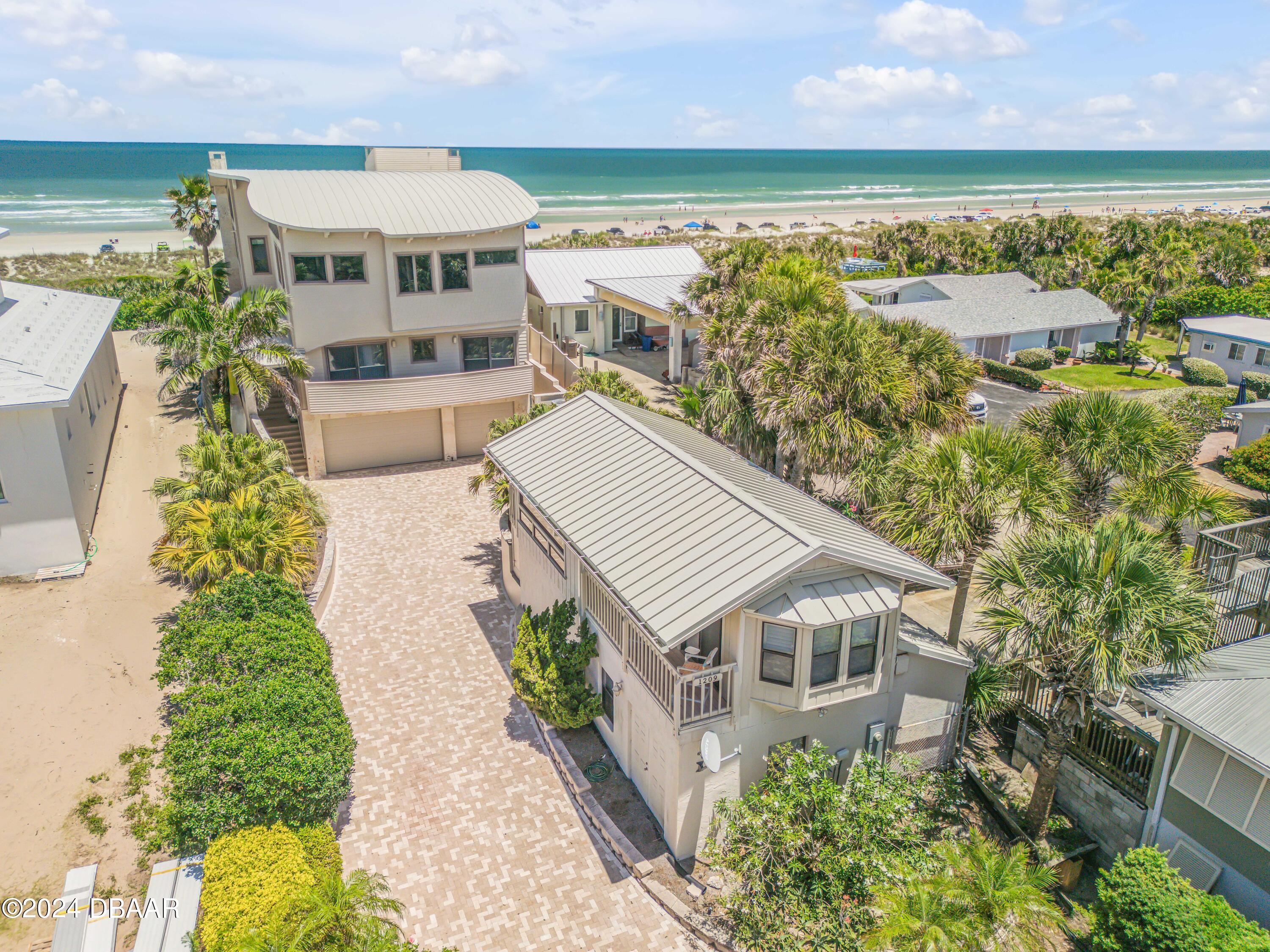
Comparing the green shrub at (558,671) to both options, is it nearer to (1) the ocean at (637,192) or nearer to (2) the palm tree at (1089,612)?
(2) the palm tree at (1089,612)

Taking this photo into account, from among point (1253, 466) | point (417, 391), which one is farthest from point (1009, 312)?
point (417, 391)

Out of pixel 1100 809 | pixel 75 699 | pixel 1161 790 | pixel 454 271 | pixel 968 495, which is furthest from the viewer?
pixel 454 271

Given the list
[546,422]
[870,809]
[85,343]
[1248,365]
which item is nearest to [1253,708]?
[870,809]

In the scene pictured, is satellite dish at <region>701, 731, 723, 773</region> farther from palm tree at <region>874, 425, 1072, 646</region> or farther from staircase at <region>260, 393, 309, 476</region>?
staircase at <region>260, 393, 309, 476</region>


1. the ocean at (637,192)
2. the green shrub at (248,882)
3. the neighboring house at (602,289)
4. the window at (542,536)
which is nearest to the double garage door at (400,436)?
the neighboring house at (602,289)

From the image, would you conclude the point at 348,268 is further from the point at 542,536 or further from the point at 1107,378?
the point at 1107,378

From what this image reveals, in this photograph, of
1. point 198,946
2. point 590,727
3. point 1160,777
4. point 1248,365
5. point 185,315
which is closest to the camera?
point 198,946

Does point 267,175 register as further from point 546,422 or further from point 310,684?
point 310,684

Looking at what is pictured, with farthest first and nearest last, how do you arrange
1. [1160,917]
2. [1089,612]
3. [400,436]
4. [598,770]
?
[400,436] → [598,770] → [1089,612] → [1160,917]
